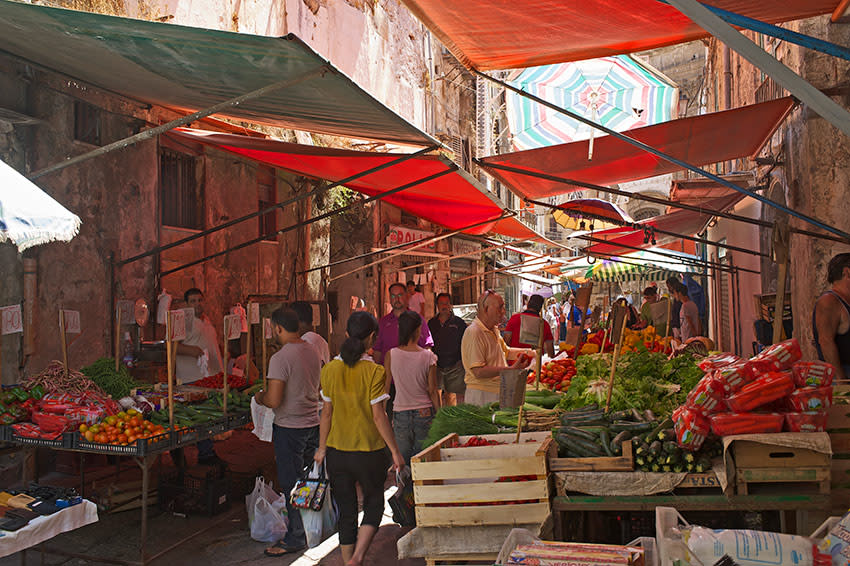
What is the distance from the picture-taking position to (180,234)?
9.76 meters

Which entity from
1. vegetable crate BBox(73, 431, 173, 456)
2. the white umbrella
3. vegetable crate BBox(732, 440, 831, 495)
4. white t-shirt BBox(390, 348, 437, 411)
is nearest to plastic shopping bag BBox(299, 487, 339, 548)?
white t-shirt BBox(390, 348, 437, 411)

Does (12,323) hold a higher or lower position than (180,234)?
lower

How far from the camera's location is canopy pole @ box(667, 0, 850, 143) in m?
2.47

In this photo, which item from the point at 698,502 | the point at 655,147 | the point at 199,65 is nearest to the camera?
the point at 698,502

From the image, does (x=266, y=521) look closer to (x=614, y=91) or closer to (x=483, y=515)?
(x=483, y=515)

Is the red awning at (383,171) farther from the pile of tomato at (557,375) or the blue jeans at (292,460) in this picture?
the blue jeans at (292,460)

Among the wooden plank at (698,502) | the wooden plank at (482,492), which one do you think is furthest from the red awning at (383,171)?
the wooden plank at (698,502)

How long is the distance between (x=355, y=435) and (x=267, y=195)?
26.6 ft

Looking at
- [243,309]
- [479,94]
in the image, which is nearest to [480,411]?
[243,309]

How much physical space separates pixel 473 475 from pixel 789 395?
1.95 metres

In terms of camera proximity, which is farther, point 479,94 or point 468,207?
point 479,94

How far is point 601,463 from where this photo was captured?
432cm

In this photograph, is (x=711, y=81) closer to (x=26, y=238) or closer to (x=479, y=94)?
(x=479, y=94)

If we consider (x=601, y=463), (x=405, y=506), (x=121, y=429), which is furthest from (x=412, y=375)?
(x=121, y=429)
